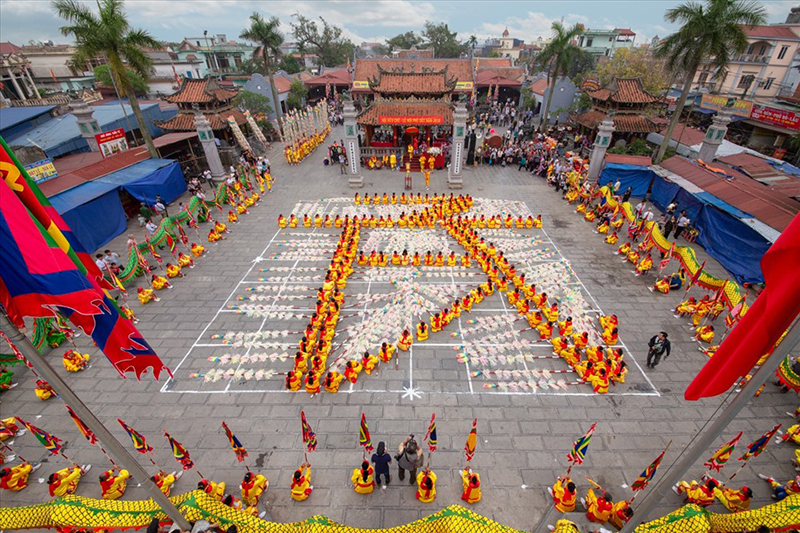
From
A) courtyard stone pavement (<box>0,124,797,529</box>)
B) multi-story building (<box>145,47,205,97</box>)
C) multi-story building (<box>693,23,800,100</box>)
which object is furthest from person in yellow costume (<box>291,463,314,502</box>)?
multi-story building (<box>145,47,205,97</box>)

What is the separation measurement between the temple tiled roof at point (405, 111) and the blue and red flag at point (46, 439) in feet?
85.6

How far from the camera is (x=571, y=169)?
27.0 metres

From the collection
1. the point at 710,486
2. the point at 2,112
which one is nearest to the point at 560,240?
the point at 710,486

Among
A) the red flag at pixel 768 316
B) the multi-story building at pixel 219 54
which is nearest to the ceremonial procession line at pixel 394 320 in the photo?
the red flag at pixel 768 316

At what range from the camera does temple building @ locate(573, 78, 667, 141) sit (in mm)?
29141

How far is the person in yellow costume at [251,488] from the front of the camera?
322 inches

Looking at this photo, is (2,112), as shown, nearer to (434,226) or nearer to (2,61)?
(2,61)

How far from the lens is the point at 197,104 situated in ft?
101

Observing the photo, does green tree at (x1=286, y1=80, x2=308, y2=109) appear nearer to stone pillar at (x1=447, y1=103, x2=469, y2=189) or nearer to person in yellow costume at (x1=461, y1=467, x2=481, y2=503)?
stone pillar at (x1=447, y1=103, x2=469, y2=189)

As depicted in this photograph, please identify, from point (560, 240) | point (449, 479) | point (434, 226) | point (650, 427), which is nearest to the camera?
point (449, 479)

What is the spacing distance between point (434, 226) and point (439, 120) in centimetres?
1242

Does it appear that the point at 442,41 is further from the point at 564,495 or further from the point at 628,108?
the point at 564,495

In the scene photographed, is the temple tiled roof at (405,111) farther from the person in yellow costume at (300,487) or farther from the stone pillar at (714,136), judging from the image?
the person in yellow costume at (300,487)

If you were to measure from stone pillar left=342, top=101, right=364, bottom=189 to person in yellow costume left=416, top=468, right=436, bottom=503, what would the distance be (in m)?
21.4
